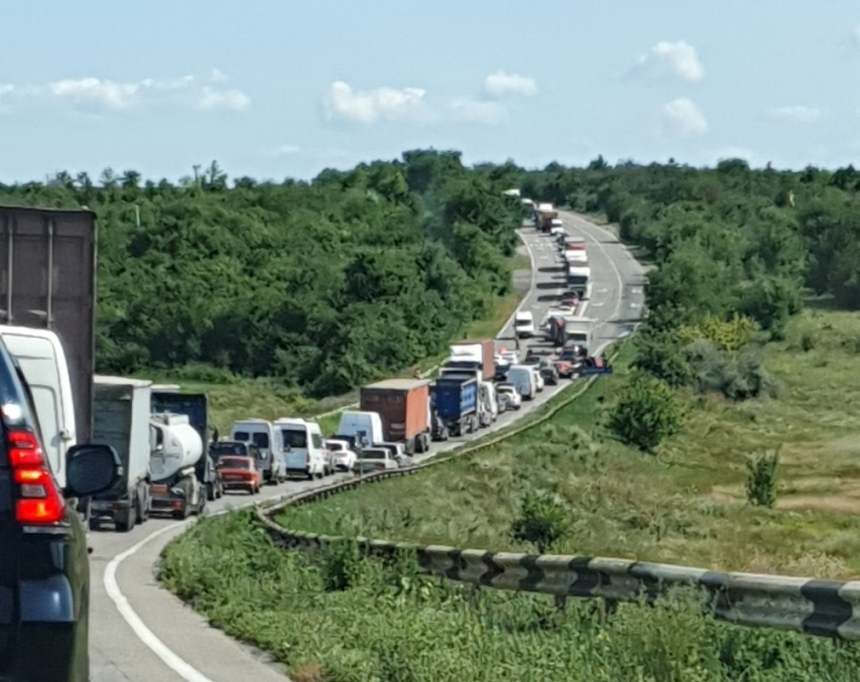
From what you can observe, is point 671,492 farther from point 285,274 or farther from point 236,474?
point 285,274

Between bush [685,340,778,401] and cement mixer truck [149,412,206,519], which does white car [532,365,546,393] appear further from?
cement mixer truck [149,412,206,519]

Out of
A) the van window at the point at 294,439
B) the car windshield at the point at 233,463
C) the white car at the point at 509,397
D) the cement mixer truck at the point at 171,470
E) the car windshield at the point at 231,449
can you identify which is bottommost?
the white car at the point at 509,397

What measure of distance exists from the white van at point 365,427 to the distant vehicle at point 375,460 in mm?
2664

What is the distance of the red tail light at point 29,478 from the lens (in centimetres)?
595

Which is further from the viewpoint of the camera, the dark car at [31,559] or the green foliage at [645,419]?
the green foliage at [645,419]

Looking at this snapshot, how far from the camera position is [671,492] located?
6162 centimetres

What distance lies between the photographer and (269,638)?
14.5 meters

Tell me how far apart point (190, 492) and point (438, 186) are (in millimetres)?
155657

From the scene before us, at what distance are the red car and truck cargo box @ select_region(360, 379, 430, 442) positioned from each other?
58.3 ft

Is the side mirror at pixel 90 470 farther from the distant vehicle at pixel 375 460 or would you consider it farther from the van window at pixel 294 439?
the distant vehicle at pixel 375 460

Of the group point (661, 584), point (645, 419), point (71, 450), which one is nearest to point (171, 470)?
point (661, 584)

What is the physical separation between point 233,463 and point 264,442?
4990 mm

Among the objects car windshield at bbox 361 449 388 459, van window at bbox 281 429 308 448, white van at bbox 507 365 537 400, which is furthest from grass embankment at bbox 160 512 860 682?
white van at bbox 507 365 537 400

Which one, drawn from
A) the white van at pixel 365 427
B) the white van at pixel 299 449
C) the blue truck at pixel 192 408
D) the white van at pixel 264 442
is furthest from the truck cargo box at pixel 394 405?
the blue truck at pixel 192 408
